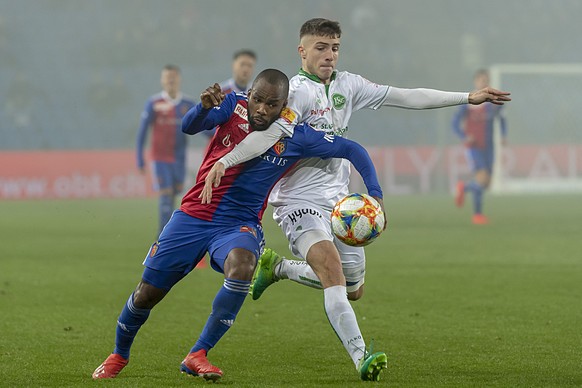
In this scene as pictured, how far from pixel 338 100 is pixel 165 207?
705 cm

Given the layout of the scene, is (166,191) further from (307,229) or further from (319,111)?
(307,229)

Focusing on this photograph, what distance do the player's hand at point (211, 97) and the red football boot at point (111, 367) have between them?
1350 millimetres

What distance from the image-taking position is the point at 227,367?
5816 mm

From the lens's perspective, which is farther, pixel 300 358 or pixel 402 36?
pixel 402 36

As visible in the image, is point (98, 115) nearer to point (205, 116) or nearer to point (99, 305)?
point (99, 305)

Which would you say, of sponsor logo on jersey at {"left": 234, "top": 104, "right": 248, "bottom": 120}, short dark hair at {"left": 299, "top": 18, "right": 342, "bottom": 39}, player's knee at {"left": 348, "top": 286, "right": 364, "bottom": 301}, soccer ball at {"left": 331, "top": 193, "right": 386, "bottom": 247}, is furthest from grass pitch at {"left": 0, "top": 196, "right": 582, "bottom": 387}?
short dark hair at {"left": 299, "top": 18, "right": 342, "bottom": 39}

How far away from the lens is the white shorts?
19.4 feet

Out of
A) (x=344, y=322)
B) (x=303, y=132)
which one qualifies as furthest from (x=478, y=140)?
(x=344, y=322)

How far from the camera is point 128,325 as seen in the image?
563 centimetres

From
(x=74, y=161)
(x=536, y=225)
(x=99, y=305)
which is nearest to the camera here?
(x=99, y=305)

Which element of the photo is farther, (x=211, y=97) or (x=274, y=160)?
(x=274, y=160)

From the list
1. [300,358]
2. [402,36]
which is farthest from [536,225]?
[402,36]

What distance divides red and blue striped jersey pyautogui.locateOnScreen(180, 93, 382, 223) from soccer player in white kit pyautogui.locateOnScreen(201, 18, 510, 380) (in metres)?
0.11

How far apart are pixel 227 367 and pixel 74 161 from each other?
66.2 ft
